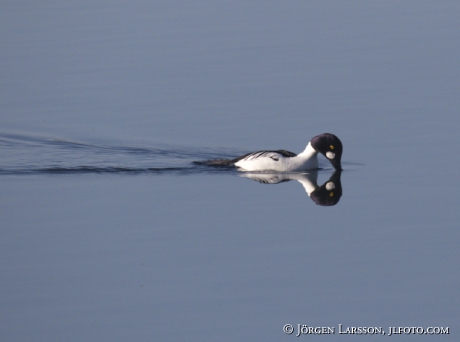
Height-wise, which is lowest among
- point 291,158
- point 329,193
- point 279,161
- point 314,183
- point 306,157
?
point 329,193

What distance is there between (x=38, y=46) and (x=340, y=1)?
10416 millimetres

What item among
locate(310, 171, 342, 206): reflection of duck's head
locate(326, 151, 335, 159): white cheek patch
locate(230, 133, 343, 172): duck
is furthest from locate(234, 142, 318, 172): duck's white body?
locate(310, 171, 342, 206): reflection of duck's head

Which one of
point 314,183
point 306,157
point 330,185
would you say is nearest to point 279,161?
point 306,157

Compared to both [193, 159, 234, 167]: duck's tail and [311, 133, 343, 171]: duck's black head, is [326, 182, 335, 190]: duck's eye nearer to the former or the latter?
[311, 133, 343, 171]: duck's black head

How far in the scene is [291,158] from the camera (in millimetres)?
16906

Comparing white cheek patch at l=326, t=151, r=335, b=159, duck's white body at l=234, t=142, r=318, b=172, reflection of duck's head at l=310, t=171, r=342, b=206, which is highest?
white cheek patch at l=326, t=151, r=335, b=159

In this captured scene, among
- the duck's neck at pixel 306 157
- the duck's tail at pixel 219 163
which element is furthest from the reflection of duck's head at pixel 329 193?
the duck's tail at pixel 219 163

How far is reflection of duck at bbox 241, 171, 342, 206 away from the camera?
15.1 metres

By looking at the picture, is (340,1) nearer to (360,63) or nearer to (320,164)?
(360,63)

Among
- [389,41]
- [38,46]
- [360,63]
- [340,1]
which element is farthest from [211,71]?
[340,1]

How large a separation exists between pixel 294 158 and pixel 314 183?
2.59 feet

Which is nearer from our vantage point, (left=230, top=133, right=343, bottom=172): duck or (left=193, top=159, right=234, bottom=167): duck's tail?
(left=230, top=133, right=343, bottom=172): duck

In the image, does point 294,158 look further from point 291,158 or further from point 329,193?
point 329,193

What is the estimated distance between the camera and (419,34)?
25719mm
